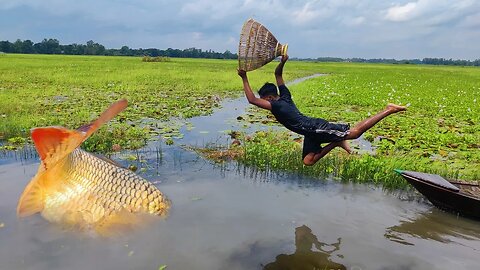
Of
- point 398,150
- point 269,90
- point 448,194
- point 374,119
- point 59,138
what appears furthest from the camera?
point 398,150

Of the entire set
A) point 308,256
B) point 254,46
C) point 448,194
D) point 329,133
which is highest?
point 254,46

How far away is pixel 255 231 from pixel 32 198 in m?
2.54

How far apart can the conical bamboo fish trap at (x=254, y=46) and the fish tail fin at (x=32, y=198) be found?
2.19m

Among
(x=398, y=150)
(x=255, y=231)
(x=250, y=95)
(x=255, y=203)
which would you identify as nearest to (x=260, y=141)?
(x=398, y=150)

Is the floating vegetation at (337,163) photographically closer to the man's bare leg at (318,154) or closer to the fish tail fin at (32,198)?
the man's bare leg at (318,154)

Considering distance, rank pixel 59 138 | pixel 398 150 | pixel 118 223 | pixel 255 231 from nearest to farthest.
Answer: pixel 59 138
pixel 118 223
pixel 255 231
pixel 398 150

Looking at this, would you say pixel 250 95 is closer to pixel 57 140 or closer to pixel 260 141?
pixel 57 140

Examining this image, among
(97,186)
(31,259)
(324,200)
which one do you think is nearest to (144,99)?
(324,200)

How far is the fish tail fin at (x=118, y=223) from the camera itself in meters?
2.79

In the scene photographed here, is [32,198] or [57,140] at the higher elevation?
[57,140]

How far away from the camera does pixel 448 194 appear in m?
4.77

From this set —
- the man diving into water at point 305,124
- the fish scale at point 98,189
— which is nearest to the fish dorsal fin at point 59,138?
the fish scale at point 98,189

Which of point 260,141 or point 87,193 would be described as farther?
point 260,141

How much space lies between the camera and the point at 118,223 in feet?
9.94
